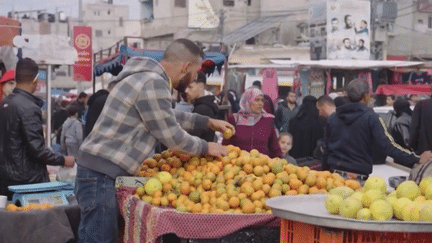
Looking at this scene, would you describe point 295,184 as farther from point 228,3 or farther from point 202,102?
point 228,3

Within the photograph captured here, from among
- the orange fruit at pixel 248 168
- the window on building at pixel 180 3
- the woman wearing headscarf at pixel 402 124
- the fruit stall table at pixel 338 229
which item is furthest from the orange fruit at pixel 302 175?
the window on building at pixel 180 3

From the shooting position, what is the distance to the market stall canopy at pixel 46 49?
11492 millimetres

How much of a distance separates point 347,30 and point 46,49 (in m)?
23.4

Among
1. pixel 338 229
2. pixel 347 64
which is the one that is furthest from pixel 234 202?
pixel 347 64

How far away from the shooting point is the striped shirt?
4.74 meters

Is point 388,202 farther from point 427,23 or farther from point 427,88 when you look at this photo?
point 427,23

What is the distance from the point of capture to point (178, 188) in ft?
16.6

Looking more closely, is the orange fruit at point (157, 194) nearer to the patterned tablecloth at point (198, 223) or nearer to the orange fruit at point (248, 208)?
the patterned tablecloth at point (198, 223)

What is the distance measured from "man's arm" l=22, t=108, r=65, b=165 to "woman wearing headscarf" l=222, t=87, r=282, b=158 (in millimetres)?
2288

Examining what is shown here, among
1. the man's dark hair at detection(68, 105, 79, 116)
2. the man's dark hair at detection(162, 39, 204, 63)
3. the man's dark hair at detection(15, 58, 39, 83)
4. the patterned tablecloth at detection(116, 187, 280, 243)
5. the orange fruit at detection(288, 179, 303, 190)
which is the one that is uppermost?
the man's dark hair at detection(162, 39, 204, 63)

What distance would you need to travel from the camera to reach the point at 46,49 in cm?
1150

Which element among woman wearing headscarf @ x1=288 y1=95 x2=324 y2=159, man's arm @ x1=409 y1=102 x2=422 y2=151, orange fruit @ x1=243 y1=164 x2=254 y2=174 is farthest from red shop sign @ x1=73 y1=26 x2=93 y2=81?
orange fruit @ x1=243 y1=164 x2=254 y2=174

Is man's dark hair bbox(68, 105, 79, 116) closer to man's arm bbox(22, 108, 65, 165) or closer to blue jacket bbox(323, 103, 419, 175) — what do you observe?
man's arm bbox(22, 108, 65, 165)

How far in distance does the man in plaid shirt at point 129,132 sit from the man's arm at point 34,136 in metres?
1.44
